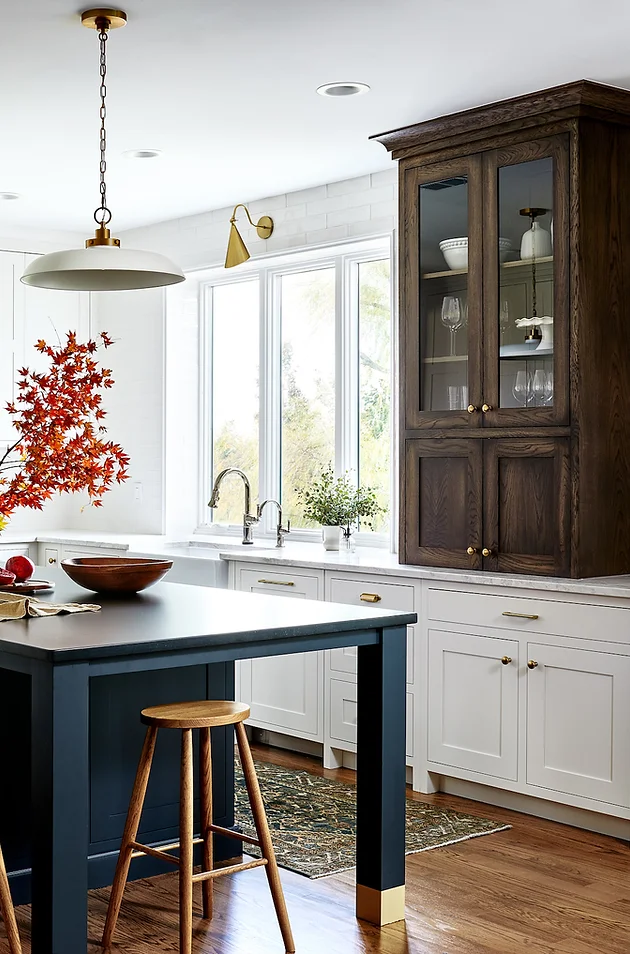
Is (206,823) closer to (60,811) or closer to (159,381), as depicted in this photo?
(60,811)

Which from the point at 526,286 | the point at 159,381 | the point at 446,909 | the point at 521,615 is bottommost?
the point at 446,909

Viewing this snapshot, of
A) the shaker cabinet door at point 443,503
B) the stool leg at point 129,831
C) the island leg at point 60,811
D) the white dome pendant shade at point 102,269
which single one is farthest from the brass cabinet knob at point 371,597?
the island leg at point 60,811

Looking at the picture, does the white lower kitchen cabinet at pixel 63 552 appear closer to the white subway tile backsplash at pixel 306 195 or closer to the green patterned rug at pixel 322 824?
the green patterned rug at pixel 322 824

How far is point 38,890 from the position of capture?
2510 millimetres

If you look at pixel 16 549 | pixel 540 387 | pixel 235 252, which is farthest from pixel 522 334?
pixel 16 549

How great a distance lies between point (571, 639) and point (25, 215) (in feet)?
13.4

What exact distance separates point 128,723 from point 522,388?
6.31 feet

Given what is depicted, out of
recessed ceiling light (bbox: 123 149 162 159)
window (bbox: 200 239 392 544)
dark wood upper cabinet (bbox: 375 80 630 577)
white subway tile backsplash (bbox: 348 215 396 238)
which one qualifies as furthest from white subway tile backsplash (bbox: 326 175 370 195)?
recessed ceiling light (bbox: 123 149 162 159)

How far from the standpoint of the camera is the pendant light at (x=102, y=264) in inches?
124

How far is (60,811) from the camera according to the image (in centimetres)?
248

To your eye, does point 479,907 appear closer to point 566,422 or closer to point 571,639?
point 571,639

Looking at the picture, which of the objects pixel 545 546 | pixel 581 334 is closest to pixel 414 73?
pixel 581 334

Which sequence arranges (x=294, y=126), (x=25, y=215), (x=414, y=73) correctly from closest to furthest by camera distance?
(x=414, y=73) → (x=294, y=126) → (x=25, y=215)

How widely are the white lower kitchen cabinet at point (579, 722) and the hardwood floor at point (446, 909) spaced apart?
0.71 ft
